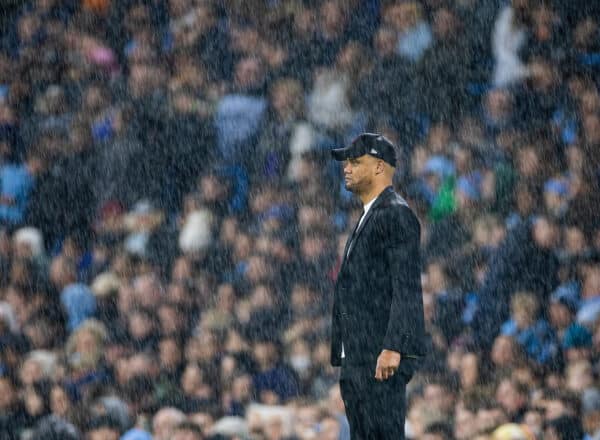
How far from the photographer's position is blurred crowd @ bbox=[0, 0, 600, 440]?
5.95m

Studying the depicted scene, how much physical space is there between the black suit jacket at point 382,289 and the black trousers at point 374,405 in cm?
4

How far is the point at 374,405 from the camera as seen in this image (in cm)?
365

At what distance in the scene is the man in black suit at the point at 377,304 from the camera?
11.9 ft

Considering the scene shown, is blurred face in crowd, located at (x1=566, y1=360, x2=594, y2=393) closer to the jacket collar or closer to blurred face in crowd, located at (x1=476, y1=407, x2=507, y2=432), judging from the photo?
blurred face in crowd, located at (x1=476, y1=407, x2=507, y2=432)

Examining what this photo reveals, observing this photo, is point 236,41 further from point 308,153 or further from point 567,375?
point 567,375

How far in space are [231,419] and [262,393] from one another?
0.22 m

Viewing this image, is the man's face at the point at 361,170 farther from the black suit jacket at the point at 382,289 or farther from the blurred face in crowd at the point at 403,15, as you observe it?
the blurred face in crowd at the point at 403,15

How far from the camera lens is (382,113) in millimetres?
6852

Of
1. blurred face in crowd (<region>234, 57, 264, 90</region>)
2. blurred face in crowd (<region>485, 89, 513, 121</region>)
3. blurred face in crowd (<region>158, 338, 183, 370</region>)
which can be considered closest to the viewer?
blurred face in crowd (<region>158, 338, 183, 370</region>)

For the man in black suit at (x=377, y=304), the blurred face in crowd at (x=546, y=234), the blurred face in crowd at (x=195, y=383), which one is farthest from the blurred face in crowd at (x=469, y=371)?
the man in black suit at (x=377, y=304)

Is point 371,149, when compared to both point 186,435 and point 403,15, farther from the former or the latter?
point 403,15

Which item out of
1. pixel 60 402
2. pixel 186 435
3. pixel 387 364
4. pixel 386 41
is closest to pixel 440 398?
pixel 186 435

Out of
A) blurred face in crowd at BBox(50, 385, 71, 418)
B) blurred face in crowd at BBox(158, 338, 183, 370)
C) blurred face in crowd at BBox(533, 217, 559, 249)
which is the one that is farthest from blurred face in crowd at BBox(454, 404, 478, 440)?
blurred face in crowd at BBox(50, 385, 71, 418)

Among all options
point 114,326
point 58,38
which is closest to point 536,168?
point 114,326
